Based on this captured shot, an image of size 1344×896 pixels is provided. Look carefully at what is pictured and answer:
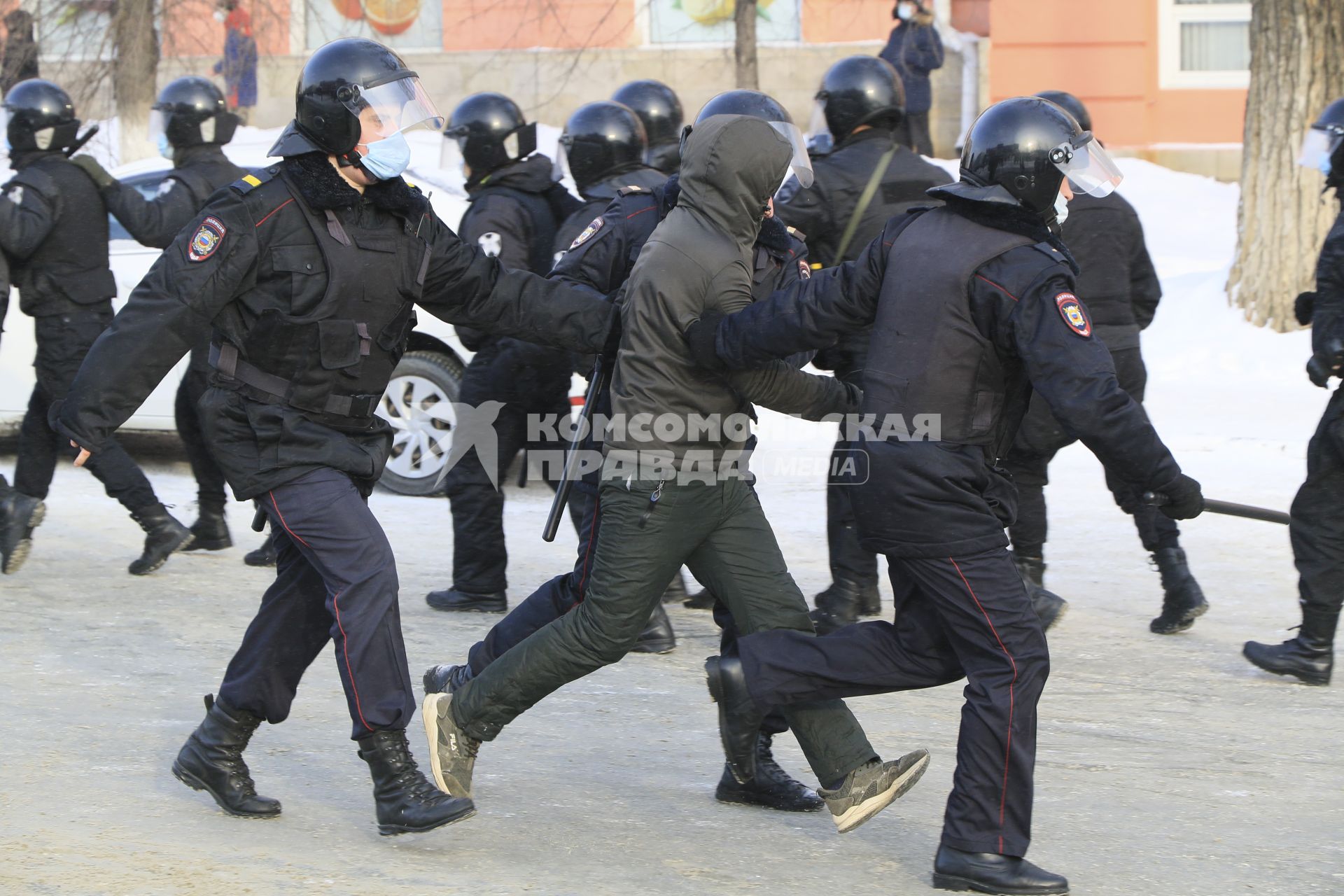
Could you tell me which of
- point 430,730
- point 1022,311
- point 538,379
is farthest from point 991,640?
point 538,379

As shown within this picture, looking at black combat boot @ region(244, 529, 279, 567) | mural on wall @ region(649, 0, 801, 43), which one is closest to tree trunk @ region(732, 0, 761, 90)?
mural on wall @ region(649, 0, 801, 43)

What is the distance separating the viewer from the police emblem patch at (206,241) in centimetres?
373

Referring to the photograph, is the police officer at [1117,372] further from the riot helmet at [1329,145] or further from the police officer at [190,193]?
the police officer at [190,193]

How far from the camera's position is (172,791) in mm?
4168

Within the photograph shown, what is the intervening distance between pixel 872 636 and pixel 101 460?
410 centimetres

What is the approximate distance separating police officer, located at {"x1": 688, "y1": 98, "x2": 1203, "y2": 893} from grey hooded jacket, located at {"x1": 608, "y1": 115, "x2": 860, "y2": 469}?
111mm

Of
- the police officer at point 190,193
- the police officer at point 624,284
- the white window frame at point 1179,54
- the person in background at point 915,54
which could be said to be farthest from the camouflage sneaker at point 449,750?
the white window frame at point 1179,54

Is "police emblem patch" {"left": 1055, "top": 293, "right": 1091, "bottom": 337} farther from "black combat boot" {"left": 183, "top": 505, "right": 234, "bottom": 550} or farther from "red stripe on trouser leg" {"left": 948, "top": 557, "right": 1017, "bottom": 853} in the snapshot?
"black combat boot" {"left": 183, "top": 505, "right": 234, "bottom": 550}

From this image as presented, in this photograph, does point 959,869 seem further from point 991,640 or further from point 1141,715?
point 1141,715

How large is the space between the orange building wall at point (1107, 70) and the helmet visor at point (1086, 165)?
14810 millimetres

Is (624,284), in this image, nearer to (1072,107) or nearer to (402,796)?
(402,796)

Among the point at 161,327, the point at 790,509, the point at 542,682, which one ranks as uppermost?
the point at 161,327

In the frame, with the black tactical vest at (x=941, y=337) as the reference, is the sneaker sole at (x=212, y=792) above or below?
below

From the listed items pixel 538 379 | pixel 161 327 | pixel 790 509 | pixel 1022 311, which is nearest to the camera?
pixel 1022 311
